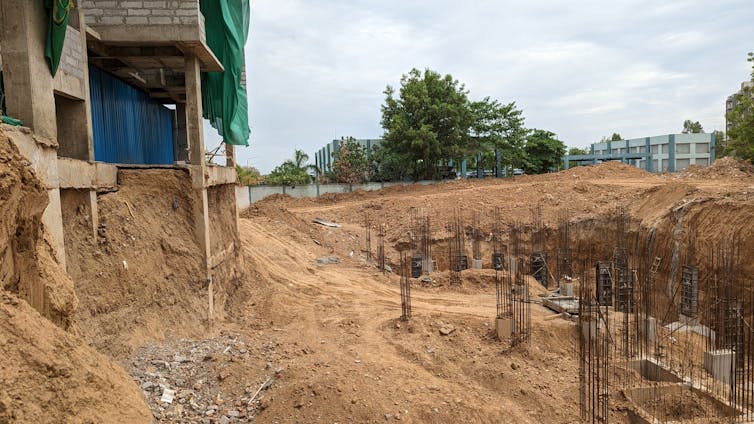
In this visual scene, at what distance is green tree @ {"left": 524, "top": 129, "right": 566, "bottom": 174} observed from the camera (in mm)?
30422

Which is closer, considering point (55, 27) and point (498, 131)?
point (55, 27)

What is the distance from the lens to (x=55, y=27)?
14.2ft

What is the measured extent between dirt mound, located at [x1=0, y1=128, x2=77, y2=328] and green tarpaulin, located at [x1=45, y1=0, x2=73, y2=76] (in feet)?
6.84

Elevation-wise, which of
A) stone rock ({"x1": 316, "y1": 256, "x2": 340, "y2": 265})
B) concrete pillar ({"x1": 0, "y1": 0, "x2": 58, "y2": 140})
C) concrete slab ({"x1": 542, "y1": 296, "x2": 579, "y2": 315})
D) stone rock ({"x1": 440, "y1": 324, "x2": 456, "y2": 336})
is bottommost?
concrete slab ({"x1": 542, "y1": 296, "x2": 579, "y2": 315})

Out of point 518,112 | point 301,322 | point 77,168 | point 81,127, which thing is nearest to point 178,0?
point 81,127

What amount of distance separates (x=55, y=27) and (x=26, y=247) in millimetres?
2515

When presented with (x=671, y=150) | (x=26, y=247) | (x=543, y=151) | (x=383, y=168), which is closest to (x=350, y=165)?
(x=383, y=168)

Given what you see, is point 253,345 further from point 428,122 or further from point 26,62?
point 428,122

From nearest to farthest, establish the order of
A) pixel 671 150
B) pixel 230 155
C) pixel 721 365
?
pixel 721 365 → pixel 230 155 → pixel 671 150

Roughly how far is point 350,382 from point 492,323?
4.01 metres

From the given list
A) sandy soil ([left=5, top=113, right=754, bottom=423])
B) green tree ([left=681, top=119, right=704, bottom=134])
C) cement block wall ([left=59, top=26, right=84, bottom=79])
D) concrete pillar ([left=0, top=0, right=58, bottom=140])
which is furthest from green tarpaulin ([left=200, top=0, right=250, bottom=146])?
green tree ([left=681, top=119, right=704, bottom=134])

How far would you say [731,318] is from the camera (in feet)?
23.5

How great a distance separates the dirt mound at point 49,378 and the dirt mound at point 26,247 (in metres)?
0.40

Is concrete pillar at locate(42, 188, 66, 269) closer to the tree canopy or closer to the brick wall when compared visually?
the brick wall
